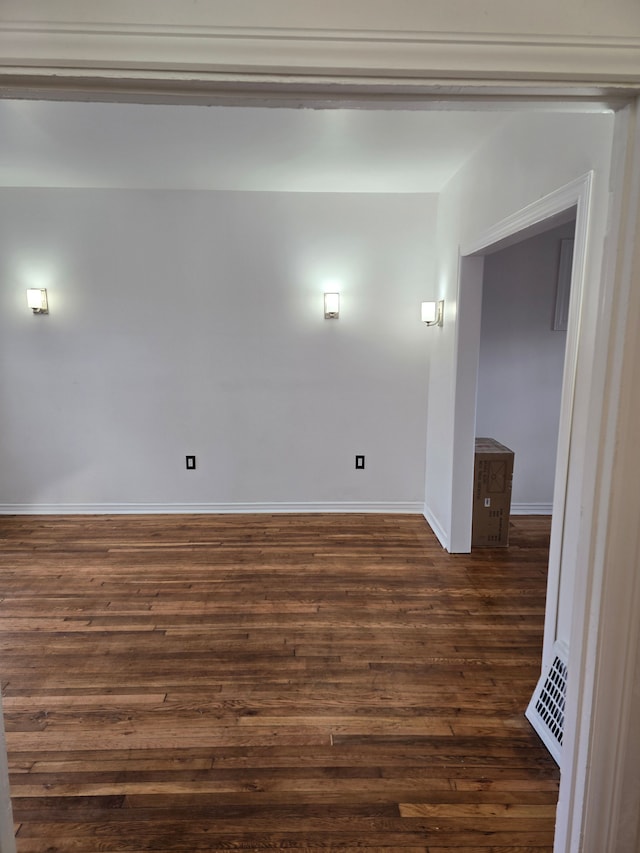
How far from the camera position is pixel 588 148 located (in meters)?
1.83

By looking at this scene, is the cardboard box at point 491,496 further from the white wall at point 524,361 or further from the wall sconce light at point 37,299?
the wall sconce light at point 37,299

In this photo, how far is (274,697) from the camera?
2320mm

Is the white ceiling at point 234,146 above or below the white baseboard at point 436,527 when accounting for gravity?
above

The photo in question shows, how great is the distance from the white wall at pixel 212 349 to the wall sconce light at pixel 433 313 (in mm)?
225

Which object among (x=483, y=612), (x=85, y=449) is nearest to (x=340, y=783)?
(x=483, y=612)

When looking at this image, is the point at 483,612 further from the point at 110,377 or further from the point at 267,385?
the point at 110,377

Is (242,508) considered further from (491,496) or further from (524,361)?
(524,361)

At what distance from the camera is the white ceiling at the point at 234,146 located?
2.64m

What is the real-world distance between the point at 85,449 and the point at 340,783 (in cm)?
358

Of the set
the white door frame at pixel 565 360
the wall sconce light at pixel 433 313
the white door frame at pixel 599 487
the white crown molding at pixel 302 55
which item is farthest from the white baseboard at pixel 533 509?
the white crown molding at pixel 302 55

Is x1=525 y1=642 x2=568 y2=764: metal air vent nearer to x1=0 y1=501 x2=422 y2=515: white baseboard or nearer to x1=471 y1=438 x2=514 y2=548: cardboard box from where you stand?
x1=471 y1=438 x2=514 y2=548: cardboard box

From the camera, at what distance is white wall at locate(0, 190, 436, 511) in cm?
421

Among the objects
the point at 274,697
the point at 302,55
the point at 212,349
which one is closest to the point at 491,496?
the point at 274,697

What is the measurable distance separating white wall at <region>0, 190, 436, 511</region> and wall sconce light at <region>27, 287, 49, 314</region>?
0.06 metres
